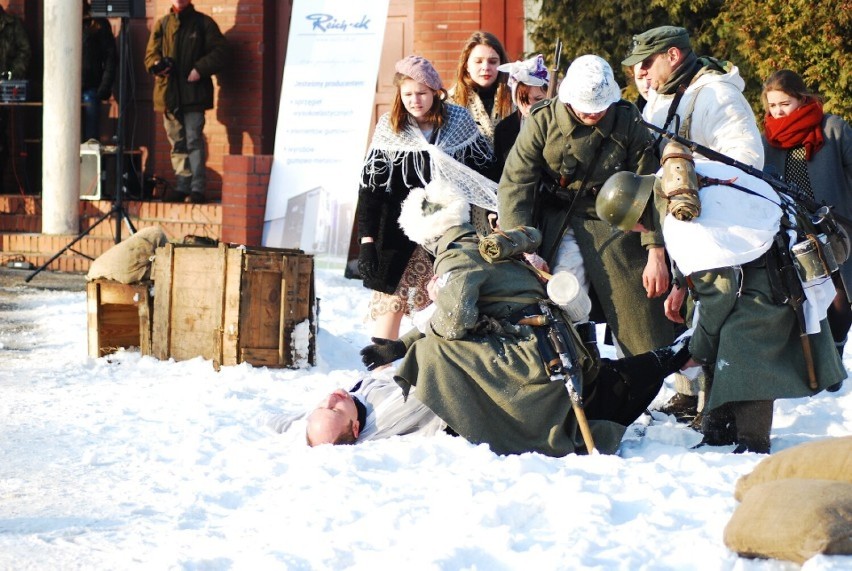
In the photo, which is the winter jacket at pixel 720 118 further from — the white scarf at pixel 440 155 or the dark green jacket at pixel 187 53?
the dark green jacket at pixel 187 53

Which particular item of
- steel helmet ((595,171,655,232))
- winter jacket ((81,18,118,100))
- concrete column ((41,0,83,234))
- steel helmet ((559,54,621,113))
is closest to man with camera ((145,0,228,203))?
concrete column ((41,0,83,234))

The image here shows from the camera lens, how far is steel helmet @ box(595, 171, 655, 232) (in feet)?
15.4

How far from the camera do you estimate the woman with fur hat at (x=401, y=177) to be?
6000 mm

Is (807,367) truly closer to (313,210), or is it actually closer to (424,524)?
(424,524)

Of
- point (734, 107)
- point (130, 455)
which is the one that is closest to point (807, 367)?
point (734, 107)

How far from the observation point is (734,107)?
5277 millimetres

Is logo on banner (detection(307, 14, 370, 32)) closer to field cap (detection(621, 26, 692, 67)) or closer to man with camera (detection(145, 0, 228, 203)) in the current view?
man with camera (detection(145, 0, 228, 203))

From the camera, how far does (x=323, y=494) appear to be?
4.14 meters

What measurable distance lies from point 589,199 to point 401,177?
3.58ft

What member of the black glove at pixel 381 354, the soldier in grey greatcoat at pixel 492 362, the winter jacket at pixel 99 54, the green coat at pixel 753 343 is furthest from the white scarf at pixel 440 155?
the winter jacket at pixel 99 54

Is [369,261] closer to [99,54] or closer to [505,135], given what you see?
[505,135]

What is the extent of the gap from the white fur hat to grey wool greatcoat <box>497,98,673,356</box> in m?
0.35

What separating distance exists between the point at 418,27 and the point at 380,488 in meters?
7.14

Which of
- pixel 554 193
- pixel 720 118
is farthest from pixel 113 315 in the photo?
pixel 720 118
